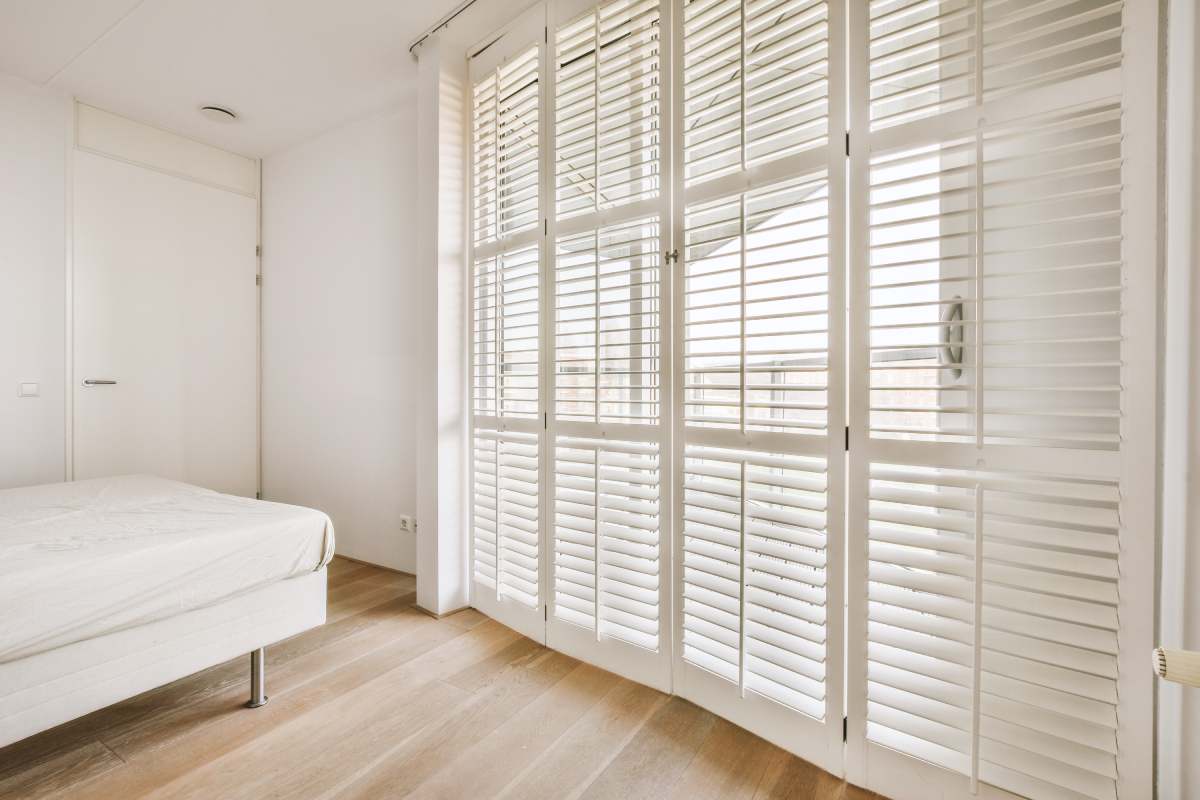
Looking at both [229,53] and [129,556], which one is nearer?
[129,556]

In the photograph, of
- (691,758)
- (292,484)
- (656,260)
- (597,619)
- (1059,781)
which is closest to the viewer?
(1059,781)

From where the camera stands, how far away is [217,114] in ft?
10.2

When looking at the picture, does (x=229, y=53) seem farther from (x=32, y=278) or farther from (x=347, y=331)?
(x=32, y=278)

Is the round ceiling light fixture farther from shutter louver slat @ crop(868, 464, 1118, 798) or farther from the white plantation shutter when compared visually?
shutter louver slat @ crop(868, 464, 1118, 798)

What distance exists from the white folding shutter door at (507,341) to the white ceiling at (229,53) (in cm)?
38

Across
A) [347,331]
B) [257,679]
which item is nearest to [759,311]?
[257,679]

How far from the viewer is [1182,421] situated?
103 cm

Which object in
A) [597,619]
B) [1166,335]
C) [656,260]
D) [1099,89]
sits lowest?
[597,619]

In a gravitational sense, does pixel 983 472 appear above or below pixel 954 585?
above

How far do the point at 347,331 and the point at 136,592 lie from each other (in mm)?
2108

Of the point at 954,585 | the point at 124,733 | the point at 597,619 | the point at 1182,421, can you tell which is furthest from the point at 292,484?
the point at 1182,421

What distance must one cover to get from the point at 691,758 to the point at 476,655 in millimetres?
944

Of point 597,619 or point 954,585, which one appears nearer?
point 954,585

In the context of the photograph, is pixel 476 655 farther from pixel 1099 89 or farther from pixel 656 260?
pixel 1099 89
